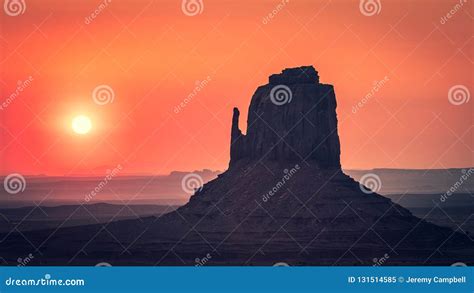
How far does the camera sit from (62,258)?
200m

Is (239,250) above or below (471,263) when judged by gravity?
above

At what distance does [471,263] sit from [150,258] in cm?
4907

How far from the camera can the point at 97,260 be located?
194 metres

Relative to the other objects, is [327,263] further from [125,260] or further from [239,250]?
[125,260]

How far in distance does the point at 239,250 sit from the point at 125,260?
57.5 feet

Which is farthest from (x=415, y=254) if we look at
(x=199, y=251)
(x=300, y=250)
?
(x=199, y=251)

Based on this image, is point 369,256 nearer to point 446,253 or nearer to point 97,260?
point 446,253

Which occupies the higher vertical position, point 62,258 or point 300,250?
point 62,258
